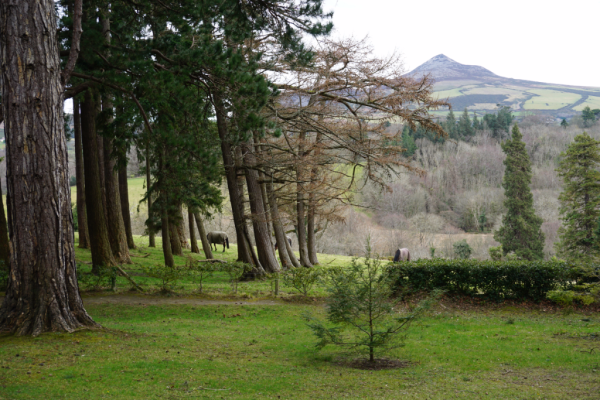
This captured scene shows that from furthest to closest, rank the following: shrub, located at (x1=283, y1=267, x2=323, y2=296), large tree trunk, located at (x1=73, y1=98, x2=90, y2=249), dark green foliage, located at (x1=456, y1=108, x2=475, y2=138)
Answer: dark green foliage, located at (x1=456, y1=108, x2=475, y2=138)
large tree trunk, located at (x1=73, y1=98, x2=90, y2=249)
shrub, located at (x1=283, y1=267, x2=323, y2=296)

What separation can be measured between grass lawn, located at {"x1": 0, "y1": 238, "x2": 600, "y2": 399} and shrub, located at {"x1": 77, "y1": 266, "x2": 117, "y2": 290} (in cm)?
151

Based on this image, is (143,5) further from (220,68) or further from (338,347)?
(338,347)

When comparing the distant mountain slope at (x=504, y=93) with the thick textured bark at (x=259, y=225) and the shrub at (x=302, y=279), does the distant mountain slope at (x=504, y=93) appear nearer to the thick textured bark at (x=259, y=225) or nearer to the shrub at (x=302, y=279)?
the thick textured bark at (x=259, y=225)

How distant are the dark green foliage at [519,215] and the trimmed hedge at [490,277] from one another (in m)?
27.3

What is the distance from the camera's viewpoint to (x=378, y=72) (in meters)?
Answer: 16.2

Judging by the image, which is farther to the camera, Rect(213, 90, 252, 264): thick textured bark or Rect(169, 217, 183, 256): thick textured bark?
Rect(169, 217, 183, 256): thick textured bark

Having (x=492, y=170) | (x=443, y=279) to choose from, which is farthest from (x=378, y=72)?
(x=492, y=170)

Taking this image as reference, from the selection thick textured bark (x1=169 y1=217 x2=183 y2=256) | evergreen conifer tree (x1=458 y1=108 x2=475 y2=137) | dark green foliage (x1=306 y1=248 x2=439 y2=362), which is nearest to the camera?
dark green foliage (x1=306 y1=248 x2=439 y2=362)

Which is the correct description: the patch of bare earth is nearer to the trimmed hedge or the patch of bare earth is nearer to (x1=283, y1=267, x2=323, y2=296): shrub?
the trimmed hedge

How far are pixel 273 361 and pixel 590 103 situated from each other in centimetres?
16579

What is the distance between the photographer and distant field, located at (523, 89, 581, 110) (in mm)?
135500

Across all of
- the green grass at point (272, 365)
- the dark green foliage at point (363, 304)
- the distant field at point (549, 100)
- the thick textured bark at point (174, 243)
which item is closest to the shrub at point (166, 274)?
the green grass at point (272, 365)

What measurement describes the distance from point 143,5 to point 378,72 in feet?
28.7

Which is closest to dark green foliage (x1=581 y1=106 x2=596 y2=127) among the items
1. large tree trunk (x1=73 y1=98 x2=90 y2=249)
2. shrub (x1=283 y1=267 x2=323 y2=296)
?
shrub (x1=283 y1=267 x2=323 y2=296)
